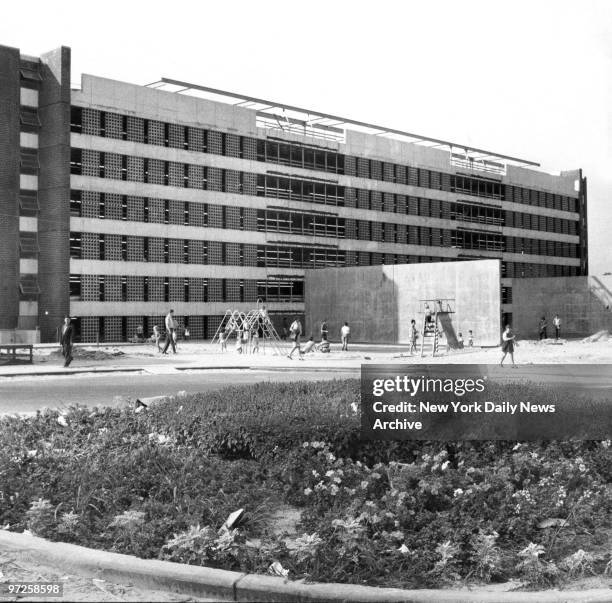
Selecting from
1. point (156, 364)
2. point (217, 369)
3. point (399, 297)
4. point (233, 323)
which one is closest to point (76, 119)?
point (233, 323)

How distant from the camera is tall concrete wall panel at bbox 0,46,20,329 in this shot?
5166 cm

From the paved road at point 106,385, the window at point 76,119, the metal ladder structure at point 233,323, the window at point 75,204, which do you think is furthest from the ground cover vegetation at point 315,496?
the window at point 76,119

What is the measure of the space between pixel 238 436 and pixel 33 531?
96.7 inches

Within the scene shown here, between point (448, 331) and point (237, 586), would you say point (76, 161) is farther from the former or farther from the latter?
point (237, 586)

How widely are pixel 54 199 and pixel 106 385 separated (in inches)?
1364

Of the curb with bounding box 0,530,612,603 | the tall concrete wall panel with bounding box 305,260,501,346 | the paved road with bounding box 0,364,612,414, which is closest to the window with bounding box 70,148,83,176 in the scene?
the tall concrete wall panel with bounding box 305,260,501,346

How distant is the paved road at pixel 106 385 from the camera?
17750 mm

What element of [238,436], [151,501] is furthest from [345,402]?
[151,501]

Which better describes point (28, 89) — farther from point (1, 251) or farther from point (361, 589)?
point (361, 589)

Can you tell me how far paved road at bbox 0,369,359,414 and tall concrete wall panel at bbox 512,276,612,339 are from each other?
38.0 m

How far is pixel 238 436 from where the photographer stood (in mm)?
8508

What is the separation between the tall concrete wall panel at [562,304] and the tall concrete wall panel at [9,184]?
117 feet

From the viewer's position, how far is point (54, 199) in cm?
5394

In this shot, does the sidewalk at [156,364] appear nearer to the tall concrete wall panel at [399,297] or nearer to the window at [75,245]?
the tall concrete wall panel at [399,297]
